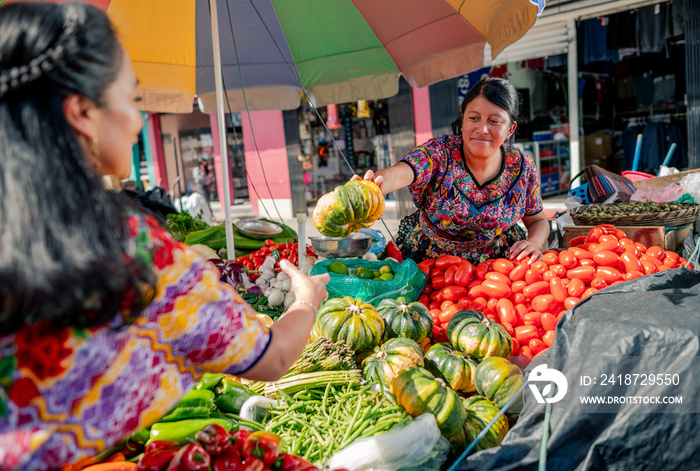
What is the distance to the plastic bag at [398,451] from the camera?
177 centimetres

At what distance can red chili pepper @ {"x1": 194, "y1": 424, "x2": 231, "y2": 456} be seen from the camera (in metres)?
1.48

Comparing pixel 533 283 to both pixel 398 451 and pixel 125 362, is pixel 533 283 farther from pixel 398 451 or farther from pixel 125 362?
pixel 125 362

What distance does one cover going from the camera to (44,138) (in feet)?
2.89

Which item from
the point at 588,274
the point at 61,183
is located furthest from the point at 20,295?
the point at 588,274

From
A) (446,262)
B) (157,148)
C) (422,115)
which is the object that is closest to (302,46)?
(446,262)

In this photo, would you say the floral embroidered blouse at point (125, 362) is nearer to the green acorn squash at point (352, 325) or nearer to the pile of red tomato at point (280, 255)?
the green acorn squash at point (352, 325)

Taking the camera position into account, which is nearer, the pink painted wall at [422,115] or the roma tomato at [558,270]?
the roma tomato at [558,270]

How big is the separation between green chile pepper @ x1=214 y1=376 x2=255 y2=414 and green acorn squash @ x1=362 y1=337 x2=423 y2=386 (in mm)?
567

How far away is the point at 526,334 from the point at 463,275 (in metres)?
0.53

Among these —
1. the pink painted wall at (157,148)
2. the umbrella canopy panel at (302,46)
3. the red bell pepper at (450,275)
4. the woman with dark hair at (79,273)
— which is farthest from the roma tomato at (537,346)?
the pink painted wall at (157,148)

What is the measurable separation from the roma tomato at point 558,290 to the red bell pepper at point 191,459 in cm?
199

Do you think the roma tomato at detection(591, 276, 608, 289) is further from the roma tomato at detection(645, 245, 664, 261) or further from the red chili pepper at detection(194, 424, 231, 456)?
the red chili pepper at detection(194, 424, 231, 456)

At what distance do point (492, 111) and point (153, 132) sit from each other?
588 inches

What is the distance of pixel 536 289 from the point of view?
8.91 ft
